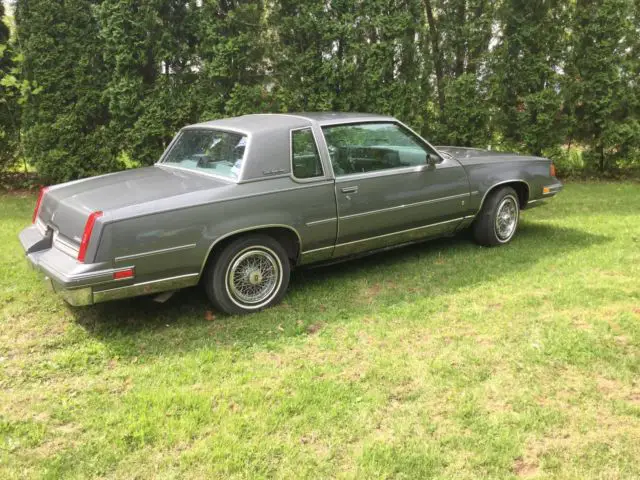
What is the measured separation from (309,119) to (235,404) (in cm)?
271

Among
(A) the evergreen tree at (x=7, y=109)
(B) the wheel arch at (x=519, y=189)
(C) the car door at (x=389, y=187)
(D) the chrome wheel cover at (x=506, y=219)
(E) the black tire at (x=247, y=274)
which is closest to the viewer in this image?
(E) the black tire at (x=247, y=274)

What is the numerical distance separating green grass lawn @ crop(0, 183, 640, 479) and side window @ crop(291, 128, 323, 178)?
1.10 meters

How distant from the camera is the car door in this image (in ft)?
16.4

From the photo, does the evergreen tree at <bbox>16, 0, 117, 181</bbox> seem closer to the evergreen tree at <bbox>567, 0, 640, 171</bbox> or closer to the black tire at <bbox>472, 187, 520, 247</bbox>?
the black tire at <bbox>472, 187, 520, 247</bbox>

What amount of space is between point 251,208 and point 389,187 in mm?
1454

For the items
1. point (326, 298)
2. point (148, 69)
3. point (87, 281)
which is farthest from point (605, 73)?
point (87, 281)

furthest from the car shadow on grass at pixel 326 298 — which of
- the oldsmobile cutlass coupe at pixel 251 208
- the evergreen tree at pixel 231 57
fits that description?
the evergreen tree at pixel 231 57

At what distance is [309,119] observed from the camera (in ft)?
16.5

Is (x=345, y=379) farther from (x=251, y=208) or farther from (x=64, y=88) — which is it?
(x=64, y=88)

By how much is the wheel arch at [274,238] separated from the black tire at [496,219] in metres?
2.36

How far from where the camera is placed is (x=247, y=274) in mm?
4555

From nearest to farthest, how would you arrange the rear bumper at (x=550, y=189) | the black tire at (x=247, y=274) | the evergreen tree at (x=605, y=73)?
the black tire at (x=247, y=274) < the rear bumper at (x=550, y=189) < the evergreen tree at (x=605, y=73)

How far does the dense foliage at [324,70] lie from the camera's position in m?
8.97

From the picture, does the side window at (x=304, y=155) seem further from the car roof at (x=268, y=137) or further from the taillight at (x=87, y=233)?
the taillight at (x=87, y=233)
